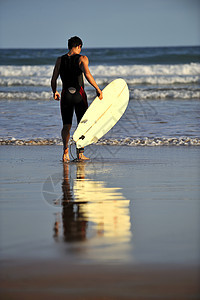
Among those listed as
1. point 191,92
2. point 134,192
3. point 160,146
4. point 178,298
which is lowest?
point 178,298

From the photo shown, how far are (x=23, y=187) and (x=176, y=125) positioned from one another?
14.7 feet

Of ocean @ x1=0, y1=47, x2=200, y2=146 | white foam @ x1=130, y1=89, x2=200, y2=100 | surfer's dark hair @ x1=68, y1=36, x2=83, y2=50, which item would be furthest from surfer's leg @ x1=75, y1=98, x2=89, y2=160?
white foam @ x1=130, y1=89, x2=200, y2=100

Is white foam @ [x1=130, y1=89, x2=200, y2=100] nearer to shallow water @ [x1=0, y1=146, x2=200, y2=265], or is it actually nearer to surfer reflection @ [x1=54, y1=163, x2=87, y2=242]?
shallow water @ [x1=0, y1=146, x2=200, y2=265]

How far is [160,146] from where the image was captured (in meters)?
6.64

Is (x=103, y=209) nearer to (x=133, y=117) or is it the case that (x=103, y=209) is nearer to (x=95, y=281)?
(x=95, y=281)

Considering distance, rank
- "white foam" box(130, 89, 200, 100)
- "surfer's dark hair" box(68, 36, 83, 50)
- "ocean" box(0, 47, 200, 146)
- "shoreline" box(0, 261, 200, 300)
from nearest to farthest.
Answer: "shoreline" box(0, 261, 200, 300), "surfer's dark hair" box(68, 36, 83, 50), "ocean" box(0, 47, 200, 146), "white foam" box(130, 89, 200, 100)

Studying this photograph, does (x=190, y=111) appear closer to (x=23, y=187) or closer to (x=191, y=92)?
(x=191, y=92)

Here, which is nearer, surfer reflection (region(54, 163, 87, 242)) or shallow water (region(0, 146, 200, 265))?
shallow water (region(0, 146, 200, 265))

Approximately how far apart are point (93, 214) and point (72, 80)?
9.03 feet

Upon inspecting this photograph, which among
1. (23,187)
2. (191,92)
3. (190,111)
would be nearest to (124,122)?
(190,111)

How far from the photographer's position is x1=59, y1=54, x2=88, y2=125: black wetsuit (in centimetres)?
561

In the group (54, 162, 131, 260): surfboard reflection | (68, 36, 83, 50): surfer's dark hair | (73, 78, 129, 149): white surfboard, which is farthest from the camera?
(73, 78, 129, 149): white surfboard

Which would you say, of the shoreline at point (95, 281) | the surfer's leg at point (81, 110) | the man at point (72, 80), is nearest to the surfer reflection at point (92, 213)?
the shoreline at point (95, 281)

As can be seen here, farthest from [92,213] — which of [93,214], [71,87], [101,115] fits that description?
[101,115]
